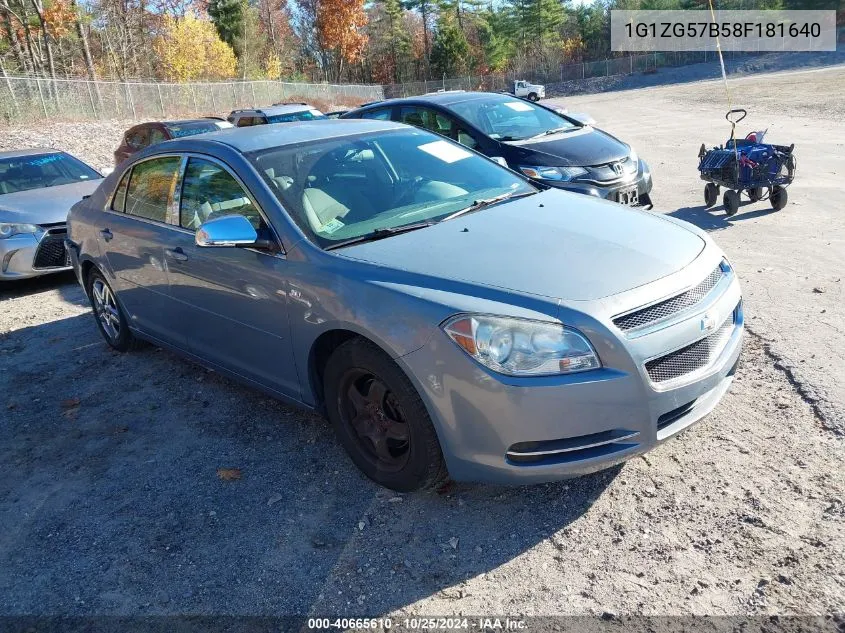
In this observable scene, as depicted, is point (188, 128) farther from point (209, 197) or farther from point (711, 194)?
point (209, 197)

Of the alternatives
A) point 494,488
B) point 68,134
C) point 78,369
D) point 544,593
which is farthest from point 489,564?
point 68,134

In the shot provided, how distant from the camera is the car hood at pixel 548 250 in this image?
303 cm

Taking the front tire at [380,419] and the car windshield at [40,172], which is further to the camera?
the car windshield at [40,172]

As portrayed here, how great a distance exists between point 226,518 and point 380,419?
91 cm

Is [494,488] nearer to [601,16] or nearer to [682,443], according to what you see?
[682,443]

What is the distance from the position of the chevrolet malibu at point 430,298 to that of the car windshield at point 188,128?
30.1 feet

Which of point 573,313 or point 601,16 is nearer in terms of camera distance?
point 573,313

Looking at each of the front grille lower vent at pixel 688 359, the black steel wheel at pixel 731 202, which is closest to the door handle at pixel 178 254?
the front grille lower vent at pixel 688 359

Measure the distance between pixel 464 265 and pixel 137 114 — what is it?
33895 mm

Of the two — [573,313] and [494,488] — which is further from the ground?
[573,313]

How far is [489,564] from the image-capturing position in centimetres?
293

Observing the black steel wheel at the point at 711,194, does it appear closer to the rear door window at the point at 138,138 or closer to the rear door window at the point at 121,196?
the rear door window at the point at 121,196

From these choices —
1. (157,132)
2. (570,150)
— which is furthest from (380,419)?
(157,132)

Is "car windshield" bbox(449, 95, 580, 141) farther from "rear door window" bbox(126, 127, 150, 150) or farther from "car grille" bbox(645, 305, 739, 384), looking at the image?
"rear door window" bbox(126, 127, 150, 150)
